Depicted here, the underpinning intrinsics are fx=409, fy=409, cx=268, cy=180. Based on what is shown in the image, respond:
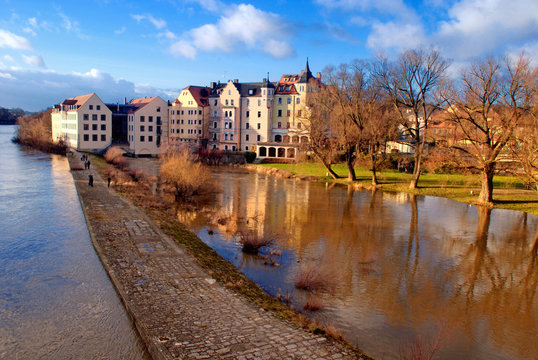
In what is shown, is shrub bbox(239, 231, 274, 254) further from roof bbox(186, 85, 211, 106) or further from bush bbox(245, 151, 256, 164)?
roof bbox(186, 85, 211, 106)

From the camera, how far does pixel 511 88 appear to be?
80.0 feet

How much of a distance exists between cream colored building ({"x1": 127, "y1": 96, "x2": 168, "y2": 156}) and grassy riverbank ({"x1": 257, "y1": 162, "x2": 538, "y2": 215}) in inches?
1156

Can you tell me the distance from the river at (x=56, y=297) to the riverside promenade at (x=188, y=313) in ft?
1.36

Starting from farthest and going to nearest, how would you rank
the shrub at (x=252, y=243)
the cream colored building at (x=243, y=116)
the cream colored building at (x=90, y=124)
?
the cream colored building at (x=90, y=124)
the cream colored building at (x=243, y=116)
the shrub at (x=252, y=243)

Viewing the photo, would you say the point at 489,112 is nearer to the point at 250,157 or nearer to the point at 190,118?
the point at 250,157

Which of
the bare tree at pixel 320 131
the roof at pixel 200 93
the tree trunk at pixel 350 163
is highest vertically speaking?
the roof at pixel 200 93

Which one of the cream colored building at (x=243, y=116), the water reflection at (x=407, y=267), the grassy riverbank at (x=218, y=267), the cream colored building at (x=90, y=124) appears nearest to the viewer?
the grassy riverbank at (x=218, y=267)

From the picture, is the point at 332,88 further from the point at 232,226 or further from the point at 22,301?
the point at 22,301

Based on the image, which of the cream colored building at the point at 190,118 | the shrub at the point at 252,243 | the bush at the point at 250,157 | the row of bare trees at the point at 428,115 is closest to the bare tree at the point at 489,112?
the row of bare trees at the point at 428,115

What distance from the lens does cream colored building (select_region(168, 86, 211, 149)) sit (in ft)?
233

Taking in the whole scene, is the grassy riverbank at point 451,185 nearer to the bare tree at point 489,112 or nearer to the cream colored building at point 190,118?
the bare tree at point 489,112

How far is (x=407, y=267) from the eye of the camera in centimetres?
1540

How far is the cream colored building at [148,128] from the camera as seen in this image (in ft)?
228

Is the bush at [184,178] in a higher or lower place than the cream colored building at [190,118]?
lower
